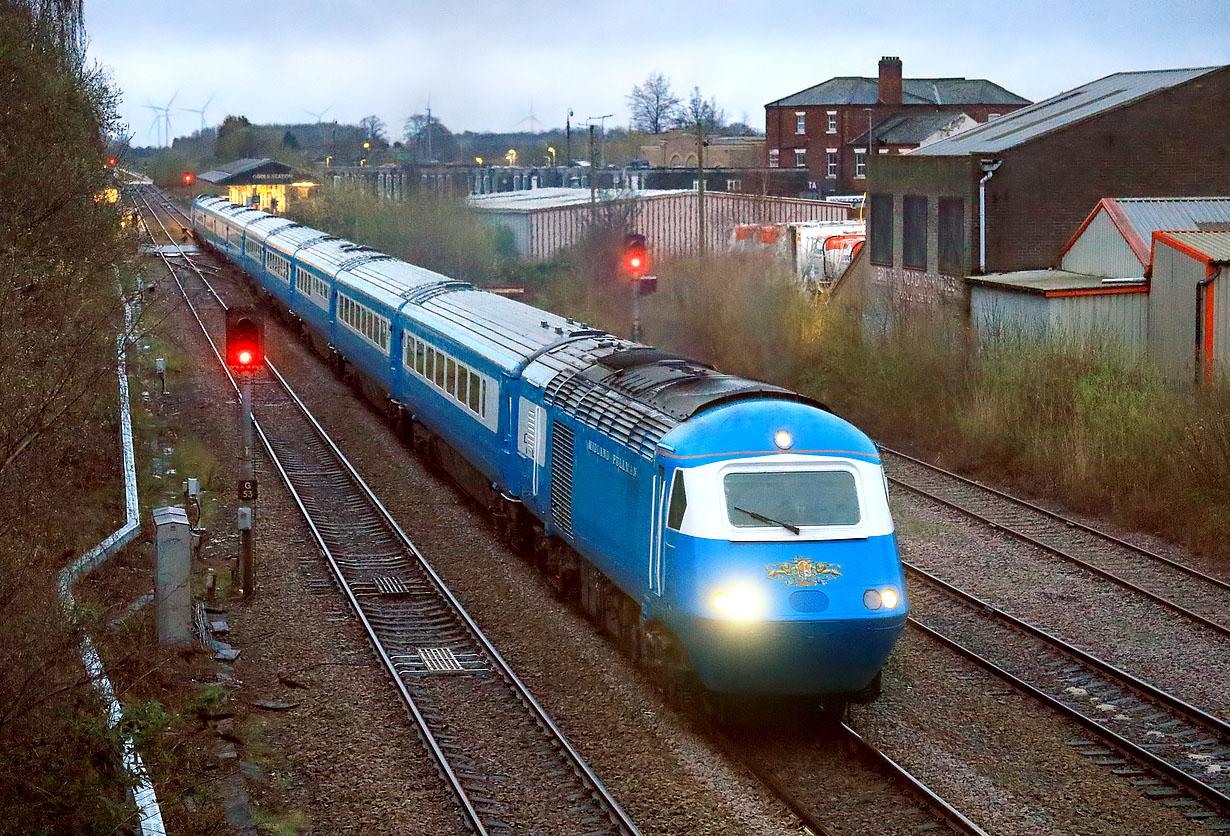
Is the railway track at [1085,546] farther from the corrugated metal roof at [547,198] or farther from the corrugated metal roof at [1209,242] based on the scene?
the corrugated metal roof at [547,198]

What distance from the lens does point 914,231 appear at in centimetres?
3089

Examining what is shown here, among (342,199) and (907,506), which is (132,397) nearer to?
(907,506)

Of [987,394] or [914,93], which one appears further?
[914,93]

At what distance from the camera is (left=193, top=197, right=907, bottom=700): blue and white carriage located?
33.9ft

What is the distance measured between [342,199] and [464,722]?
185 feet

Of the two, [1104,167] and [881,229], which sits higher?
[1104,167]

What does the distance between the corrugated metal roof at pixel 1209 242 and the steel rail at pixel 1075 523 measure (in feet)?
17.5

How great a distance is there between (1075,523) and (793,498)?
935 centimetres

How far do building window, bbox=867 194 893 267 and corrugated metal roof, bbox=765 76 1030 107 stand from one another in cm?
4995

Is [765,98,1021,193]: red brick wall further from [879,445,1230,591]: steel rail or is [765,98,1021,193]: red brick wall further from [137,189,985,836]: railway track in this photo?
[879,445,1230,591]: steel rail

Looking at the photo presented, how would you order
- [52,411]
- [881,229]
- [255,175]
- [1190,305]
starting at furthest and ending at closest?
[255,175] → [881,229] → [1190,305] → [52,411]

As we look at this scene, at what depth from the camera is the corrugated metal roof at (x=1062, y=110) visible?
2934 cm

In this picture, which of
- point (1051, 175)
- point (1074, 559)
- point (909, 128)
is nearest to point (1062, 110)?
point (1051, 175)

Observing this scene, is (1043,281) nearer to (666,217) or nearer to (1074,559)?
(1074,559)
